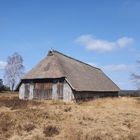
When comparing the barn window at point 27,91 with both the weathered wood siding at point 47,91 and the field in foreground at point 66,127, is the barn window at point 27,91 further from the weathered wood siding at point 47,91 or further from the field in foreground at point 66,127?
the field in foreground at point 66,127

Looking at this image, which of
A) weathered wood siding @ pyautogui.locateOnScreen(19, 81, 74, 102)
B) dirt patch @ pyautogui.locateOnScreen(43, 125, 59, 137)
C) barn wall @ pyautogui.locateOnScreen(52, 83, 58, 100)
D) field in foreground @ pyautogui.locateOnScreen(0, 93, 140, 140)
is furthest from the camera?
barn wall @ pyautogui.locateOnScreen(52, 83, 58, 100)

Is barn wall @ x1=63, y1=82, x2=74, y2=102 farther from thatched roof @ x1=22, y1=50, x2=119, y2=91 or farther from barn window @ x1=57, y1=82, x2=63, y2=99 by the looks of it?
thatched roof @ x1=22, y1=50, x2=119, y2=91

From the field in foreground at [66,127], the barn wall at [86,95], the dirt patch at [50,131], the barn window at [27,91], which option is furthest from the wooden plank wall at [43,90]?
the dirt patch at [50,131]

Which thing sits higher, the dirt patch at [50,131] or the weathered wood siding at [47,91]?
the weathered wood siding at [47,91]

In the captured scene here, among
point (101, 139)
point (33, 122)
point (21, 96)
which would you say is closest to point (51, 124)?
point (33, 122)

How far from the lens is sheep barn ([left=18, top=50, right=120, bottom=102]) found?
1447 inches

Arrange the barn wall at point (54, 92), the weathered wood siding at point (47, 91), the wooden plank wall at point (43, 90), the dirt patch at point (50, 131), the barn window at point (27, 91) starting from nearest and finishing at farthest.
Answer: the dirt patch at point (50, 131)
the weathered wood siding at point (47, 91)
the barn wall at point (54, 92)
the wooden plank wall at point (43, 90)
the barn window at point (27, 91)

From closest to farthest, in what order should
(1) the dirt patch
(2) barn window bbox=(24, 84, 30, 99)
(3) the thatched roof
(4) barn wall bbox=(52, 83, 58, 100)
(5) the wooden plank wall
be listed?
1. (1) the dirt patch
2. (3) the thatched roof
3. (4) barn wall bbox=(52, 83, 58, 100)
4. (5) the wooden plank wall
5. (2) barn window bbox=(24, 84, 30, 99)

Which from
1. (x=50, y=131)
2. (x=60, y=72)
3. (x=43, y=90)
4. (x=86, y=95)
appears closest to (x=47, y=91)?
(x=43, y=90)

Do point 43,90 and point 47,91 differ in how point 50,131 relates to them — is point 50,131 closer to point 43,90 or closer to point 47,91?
point 47,91

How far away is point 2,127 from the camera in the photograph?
18.4 meters

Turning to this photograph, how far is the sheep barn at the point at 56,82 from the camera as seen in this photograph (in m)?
36.8

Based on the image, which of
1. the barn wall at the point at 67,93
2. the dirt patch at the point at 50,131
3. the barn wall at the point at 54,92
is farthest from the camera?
the barn wall at the point at 54,92

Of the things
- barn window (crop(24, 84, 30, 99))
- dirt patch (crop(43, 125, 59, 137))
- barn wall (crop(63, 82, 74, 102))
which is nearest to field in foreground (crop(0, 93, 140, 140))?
dirt patch (crop(43, 125, 59, 137))
